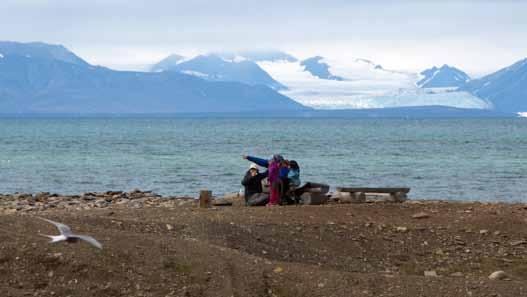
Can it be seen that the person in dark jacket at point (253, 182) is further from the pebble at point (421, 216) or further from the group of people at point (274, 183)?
the pebble at point (421, 216)

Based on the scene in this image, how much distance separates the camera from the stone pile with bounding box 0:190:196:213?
2707cm

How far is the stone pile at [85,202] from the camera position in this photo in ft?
88.8

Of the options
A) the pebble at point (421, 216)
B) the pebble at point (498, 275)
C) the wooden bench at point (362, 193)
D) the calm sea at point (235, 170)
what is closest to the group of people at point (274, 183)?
the wooden bench at point (362, 193)

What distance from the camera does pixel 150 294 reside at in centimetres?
1294

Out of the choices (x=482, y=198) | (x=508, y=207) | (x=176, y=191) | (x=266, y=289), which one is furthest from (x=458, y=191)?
(x=266, y=289)

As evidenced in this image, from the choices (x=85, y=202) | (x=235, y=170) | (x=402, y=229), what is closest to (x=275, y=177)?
(x=402, y=229)

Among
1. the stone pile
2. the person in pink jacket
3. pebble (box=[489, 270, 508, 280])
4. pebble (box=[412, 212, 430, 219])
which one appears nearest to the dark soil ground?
pebble (box=[412, 212, 430, 219])

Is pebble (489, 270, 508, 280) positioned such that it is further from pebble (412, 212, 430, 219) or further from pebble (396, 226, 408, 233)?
pebble (412, 212, 430, 219)

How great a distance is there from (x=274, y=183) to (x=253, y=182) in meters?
0.72

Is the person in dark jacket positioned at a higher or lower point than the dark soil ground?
higher

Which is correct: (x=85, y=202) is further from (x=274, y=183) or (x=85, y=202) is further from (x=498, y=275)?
(x=498, y=275)

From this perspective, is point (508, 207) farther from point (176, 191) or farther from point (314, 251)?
point (176, 191)

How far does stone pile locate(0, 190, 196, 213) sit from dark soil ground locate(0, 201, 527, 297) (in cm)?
753

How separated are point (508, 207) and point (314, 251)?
6574 mm
